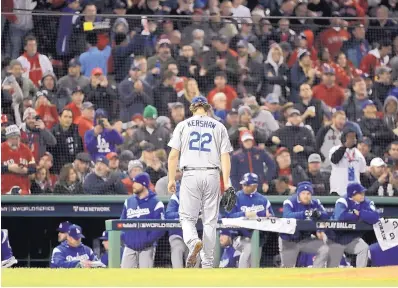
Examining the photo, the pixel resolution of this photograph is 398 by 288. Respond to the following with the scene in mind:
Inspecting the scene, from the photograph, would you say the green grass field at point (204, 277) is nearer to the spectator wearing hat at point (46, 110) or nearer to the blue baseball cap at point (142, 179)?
Answer: the blue baseball cap at point (142, 179)

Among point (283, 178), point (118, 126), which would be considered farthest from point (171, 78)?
point (283, 178)

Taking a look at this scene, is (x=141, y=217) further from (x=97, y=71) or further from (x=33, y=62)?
(x=33, y=62)

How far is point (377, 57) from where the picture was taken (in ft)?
60.7

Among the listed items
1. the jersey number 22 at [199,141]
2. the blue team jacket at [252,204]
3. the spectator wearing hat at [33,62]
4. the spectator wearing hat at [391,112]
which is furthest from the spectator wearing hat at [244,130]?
the jersey number 22 at [199,141]

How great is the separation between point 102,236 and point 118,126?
1.74 meters

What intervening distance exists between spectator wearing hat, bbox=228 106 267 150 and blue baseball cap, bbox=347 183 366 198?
1875 mm

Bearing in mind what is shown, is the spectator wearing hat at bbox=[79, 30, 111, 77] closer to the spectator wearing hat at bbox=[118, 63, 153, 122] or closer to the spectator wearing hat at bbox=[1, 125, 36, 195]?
the spectator wearing hat at bbox=[118, 63, 153, 122]

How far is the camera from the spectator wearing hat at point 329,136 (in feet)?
57.8

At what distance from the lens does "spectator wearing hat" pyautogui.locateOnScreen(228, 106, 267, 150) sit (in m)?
17.4

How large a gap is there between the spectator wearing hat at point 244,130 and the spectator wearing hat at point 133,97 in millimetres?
1211

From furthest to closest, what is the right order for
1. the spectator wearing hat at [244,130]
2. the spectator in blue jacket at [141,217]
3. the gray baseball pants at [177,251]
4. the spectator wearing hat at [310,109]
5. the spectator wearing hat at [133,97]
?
the spectator wearing hat at [310,109] → the spectator wearing hat at [133,97] → the spectator wearing hat at [244,130] → the spectator in blue jacket at [141,217] → the gray baseball pants at [177,251]

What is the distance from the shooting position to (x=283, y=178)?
17.0 meters

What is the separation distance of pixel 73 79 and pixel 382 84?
435 centimetres

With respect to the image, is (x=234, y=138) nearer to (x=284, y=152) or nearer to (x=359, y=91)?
(x=284, y=152)
